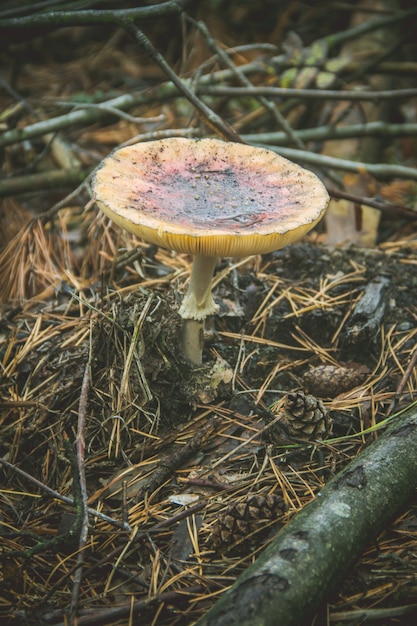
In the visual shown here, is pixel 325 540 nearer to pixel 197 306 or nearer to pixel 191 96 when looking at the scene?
pixel 197 306

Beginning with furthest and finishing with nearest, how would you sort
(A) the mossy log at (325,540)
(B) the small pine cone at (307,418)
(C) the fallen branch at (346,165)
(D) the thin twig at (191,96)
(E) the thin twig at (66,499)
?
1. (C) the fallen branch at (346,165)
2. (D) the thin twig at (191,96)
3. (B) the small pine cone at (307,418)
4. (E) the thin twig at (66,499)
5. (A) the mossy log at (325,540)

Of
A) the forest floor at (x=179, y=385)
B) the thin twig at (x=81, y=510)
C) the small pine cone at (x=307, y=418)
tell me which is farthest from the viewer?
the small pine cone at (x=307, y=418)

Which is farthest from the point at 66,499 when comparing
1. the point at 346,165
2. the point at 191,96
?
the point at 346,165

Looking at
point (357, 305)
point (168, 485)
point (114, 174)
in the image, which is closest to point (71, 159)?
point (114, 174)

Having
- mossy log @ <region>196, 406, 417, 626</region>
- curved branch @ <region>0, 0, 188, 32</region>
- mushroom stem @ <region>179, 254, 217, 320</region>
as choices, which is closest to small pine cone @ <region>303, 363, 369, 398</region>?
mossy log @ <region>196, 406, 417, 626</region>

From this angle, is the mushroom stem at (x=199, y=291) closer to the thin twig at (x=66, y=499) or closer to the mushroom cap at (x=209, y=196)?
the mushroom cap at (x=209, y=196)

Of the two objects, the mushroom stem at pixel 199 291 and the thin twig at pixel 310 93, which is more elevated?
the thin twig at pixel 310 93

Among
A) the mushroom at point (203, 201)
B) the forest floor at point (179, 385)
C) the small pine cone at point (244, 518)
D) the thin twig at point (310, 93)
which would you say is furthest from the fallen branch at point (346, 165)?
the small pine cone at point (244, 518)
